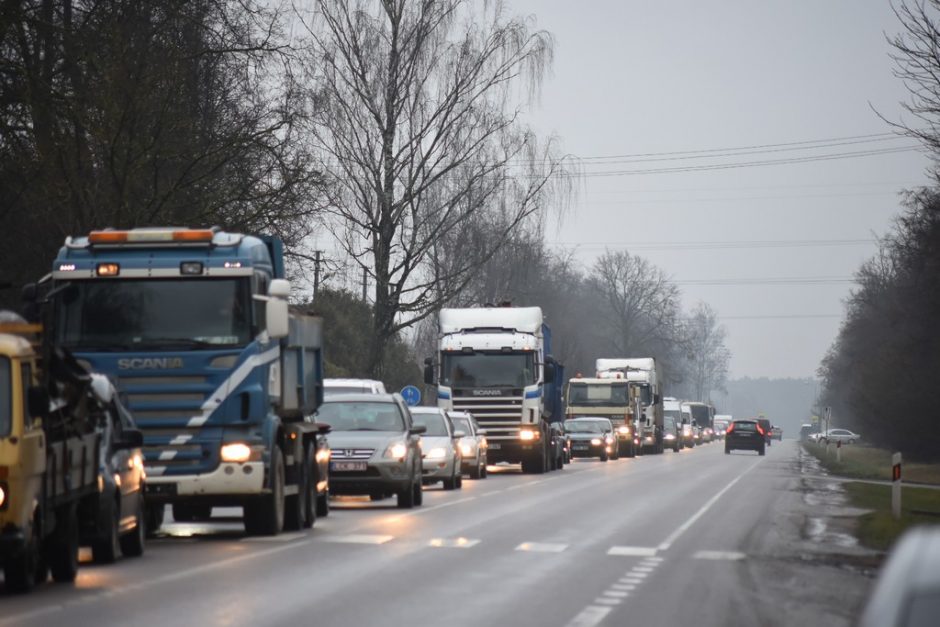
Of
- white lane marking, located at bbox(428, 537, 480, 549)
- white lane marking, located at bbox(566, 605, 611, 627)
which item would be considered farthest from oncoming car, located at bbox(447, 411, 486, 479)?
white lane marking, located at bbox(566, 605, 611, 627)

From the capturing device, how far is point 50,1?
97.2 feet

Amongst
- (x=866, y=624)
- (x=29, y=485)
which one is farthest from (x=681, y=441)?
(x=866, y=624)

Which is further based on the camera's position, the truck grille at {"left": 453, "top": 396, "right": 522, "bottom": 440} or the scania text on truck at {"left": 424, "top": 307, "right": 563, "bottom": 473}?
the truck grille at {"left": 453, "top": 396, "right": 522, "bottom": 440}

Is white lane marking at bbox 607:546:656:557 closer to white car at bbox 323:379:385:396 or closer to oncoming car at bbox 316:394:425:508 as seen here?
oncoming car at bbox 316:394:425:508

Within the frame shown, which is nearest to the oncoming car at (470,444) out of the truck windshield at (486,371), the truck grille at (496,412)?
the truck windshield at (486,371)

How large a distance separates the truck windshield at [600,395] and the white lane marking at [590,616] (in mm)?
58210

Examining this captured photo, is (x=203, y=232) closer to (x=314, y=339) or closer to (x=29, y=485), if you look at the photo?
(x=314, y=339)

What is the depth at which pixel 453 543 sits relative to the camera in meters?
19.6

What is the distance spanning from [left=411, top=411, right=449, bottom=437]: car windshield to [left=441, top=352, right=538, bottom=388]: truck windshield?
28.4 feet

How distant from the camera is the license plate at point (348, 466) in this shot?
89.9 feet

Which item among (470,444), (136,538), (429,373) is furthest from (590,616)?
(429,373)

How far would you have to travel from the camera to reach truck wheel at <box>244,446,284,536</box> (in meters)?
20.3

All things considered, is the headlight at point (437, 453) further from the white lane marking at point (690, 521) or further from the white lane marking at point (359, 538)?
the white lane marking at point (359, 538)

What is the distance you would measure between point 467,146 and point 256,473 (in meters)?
31.6
